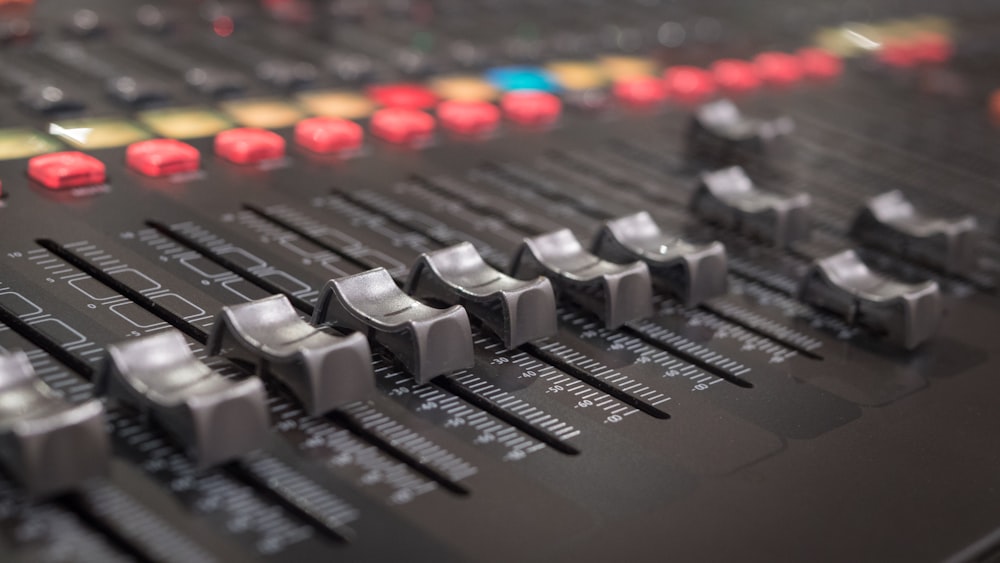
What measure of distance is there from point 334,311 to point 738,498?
2.04 feet

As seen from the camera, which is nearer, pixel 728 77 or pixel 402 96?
pixel 402 96

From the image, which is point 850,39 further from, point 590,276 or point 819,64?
point 590,276

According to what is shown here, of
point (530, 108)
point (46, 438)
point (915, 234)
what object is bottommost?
point (915, 234)

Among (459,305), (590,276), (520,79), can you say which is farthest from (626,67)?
(459,305)

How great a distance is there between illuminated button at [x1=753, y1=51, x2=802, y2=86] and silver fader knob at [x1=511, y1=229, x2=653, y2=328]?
198 centimetres

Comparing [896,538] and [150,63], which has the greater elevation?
[150,63]

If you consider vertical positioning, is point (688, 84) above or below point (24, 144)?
below

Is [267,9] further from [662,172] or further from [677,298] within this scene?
[677,298]

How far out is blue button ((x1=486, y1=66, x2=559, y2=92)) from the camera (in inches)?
128

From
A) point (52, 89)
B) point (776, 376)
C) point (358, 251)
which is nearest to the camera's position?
point (776, 376)

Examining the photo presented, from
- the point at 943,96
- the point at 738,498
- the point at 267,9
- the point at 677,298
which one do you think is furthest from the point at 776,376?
the point at 943,96

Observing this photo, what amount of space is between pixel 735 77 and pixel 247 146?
181 cm

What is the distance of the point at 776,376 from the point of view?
6.11 feet

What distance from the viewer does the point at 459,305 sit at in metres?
1.68
